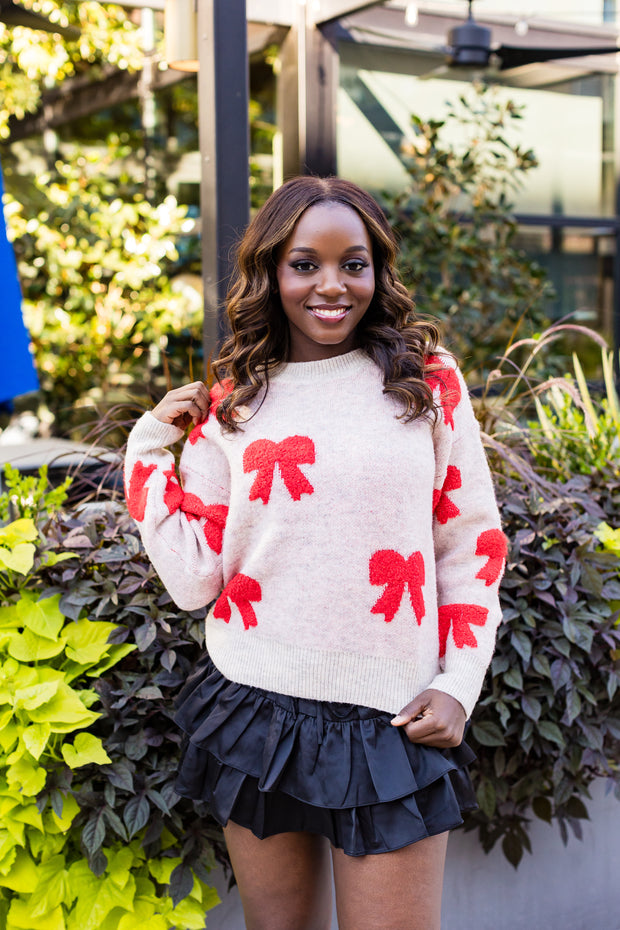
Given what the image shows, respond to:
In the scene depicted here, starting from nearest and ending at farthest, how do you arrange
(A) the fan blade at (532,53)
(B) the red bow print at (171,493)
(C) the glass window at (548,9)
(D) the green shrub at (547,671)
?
(B) the red bow print at (171,493) < (D) the green shrub at (547,671) < (A) the fan blade at (532,53) < (C) the glass window at (548,9)

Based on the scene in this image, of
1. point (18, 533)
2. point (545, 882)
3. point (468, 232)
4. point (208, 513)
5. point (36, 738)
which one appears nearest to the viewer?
point (208, 513)

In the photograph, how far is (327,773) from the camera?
1.48m

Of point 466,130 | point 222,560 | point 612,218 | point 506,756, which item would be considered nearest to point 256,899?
point 222,560

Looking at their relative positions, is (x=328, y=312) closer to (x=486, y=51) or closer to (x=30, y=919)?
(x=30, y=919)

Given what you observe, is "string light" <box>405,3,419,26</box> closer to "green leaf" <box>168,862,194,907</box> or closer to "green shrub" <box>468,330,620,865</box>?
"green shrub" <box>468,330,620,865</box>

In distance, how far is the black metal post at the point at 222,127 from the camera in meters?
2.71

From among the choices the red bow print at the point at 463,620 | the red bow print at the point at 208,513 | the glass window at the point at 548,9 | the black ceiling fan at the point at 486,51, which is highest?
the glass window at the point at 548,9

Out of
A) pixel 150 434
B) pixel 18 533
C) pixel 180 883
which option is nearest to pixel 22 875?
pixel 180 883

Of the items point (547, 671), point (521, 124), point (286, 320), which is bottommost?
point (547, 671)

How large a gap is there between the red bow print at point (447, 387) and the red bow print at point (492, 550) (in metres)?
0.20

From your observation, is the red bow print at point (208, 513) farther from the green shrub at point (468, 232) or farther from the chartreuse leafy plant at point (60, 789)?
the green shrub at point (468, 232)

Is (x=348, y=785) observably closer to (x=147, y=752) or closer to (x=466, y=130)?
(x=147, y=752)

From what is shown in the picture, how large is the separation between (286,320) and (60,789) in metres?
1.03

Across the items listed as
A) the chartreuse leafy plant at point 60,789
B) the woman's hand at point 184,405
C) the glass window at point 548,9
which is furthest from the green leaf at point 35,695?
the glass window at point 548,9
